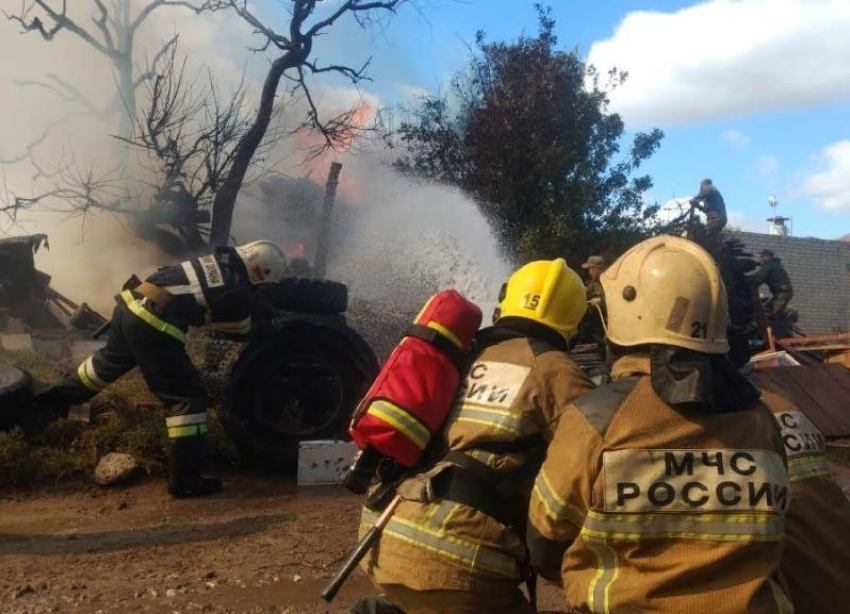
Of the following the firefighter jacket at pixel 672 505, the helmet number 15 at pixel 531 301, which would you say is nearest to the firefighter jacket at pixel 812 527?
the firefighter jacket at pixel 672 505

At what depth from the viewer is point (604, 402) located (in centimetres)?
192

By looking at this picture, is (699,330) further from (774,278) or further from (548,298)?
(774,278)

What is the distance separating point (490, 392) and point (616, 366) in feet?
1.34

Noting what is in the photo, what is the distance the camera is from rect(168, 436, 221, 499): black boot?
5.40 meters

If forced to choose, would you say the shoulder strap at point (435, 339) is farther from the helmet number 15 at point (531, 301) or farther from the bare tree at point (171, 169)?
the bare tree at point (171, 169)

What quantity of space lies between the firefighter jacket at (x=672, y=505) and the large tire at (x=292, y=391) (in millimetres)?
4349

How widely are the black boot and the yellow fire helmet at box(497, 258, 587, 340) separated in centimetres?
344

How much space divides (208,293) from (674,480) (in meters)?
4.30

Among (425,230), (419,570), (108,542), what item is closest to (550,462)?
(419,570)

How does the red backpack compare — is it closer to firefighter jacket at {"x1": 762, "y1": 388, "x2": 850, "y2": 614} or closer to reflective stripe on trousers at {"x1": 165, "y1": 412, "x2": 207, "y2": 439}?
firefighter jacket at {"x1": 762, "y1": 388, "x2": 850, "y2": 614}

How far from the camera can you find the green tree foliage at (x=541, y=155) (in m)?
12.6

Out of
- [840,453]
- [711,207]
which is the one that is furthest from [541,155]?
[840,453]

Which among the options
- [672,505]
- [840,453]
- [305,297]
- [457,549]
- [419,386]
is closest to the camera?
[672,505]

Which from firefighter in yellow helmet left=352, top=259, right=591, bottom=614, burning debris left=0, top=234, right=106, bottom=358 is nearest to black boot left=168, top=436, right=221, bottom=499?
firefighter in yellow helmet left=352, top=259, right=591, bottom=614
